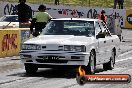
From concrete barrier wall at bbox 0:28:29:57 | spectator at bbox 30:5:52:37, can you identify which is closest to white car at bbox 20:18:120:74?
spectator at bbox 30:5:52:37

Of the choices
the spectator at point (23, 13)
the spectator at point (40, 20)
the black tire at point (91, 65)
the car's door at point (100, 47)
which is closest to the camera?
the black tire at point (91, 65)

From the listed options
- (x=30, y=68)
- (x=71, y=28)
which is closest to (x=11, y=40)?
(x=71, y=28)

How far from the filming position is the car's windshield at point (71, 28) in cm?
1380

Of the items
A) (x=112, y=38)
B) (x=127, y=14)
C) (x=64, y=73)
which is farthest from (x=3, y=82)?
(x=127, y=14)

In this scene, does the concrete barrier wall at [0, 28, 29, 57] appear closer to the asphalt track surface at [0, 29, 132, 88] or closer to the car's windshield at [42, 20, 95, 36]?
the asphalt track surface at [0, 29, 132, 88]

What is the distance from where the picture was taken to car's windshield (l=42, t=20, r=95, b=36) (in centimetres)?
1380

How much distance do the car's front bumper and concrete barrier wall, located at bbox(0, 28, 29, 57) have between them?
7.10 meters

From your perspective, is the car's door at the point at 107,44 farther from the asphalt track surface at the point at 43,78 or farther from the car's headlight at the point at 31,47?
the car's headlight at the point at 31,47

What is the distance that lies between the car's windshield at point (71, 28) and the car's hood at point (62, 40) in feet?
1.13

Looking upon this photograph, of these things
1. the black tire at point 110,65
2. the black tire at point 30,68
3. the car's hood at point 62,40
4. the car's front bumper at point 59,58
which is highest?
the car's hood at point 62,40

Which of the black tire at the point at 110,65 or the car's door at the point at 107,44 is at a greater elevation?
the car's door at the point at 107,44

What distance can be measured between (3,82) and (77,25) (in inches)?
133

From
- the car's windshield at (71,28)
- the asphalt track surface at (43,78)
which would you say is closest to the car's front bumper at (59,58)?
the asphalt track surface at (43,78)

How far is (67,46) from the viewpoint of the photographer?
496 inches
